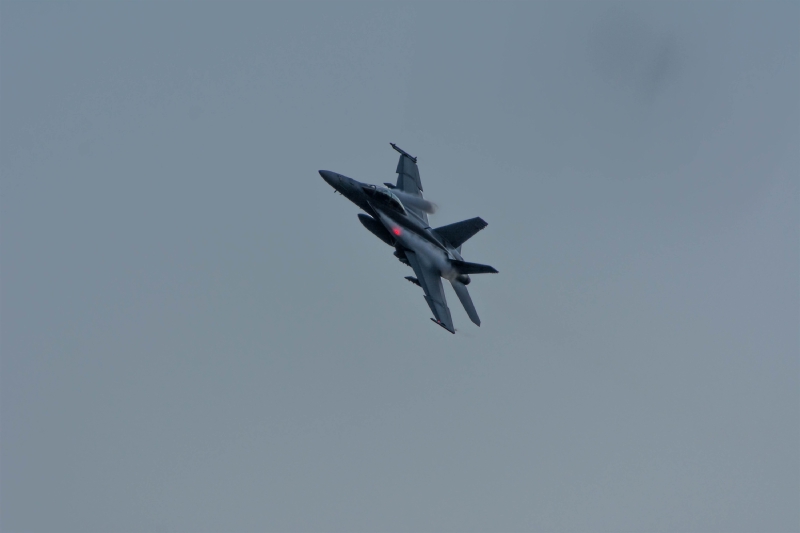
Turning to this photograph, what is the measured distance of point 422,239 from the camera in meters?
67.9

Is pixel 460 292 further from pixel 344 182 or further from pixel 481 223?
pixel 344 182

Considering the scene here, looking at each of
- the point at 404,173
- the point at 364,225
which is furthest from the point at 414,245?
the point at 404,173

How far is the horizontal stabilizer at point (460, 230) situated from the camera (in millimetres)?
68125

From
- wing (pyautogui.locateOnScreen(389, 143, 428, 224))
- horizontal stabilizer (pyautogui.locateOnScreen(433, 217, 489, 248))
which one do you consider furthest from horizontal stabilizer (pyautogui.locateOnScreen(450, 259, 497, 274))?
wing (pyautogui.locateOnScreen(389, 143, 428, 224))

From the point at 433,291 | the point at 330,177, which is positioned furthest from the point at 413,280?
the point at 330,177

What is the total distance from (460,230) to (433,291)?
4.72 meters

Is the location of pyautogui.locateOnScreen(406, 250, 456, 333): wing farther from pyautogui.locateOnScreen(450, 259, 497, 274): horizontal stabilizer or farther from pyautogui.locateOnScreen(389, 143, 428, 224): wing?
pyautogui.locateOnScreen(389, 143, 428, 224): wing

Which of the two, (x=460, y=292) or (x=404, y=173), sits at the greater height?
(x=404, y=173)

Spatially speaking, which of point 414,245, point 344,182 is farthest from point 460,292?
point 344,182

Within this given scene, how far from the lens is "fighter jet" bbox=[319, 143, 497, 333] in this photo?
2628 inches

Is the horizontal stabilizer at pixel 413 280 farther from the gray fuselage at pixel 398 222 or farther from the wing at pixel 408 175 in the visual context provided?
the wing at pixel 408 175

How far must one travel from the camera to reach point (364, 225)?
67812mm

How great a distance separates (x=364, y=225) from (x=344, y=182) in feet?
10.9

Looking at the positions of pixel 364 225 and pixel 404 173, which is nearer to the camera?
pixel 364 225
